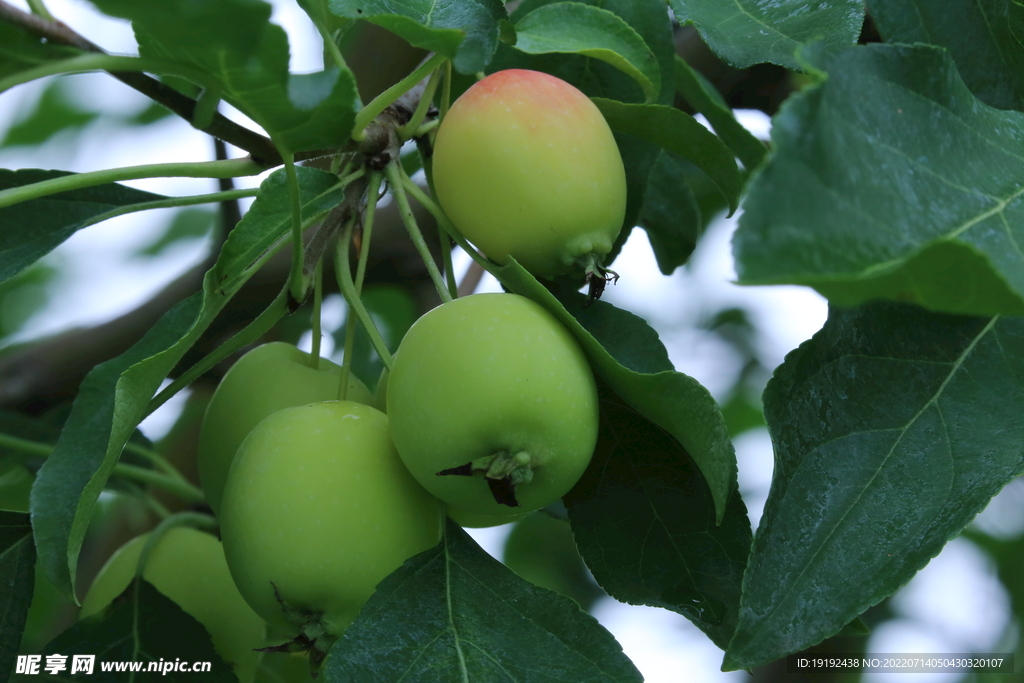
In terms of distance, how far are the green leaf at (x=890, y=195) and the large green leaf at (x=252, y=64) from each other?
Answer: 239 mm

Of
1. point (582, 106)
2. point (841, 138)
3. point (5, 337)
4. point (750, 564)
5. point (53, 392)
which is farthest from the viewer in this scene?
point (5, 337)

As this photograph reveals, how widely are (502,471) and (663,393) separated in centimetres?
10

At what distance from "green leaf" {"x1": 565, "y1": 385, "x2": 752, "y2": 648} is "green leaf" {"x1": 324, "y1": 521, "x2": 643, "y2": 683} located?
53mm

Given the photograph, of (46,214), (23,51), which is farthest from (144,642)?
(23,51)

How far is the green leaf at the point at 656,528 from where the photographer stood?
58 centimetres

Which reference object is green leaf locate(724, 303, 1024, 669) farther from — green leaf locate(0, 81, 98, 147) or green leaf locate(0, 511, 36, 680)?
green leaf locate(0, 81, 98, 147)

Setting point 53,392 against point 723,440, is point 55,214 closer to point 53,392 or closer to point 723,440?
point 53,392

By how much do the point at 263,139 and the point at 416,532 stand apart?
1.04 ft

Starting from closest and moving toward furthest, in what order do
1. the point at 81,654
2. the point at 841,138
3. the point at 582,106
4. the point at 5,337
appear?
the point at 841,138 → the point at 582,106 → the point at 81,654 → the point at 5,337

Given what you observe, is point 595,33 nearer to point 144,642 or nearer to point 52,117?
point 144,642

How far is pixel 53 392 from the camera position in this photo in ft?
3.53

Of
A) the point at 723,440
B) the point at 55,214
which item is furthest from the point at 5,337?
the point at 723,440

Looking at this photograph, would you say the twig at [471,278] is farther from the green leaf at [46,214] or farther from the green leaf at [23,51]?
the green leaf at [23,51]

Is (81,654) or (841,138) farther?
(81,654)
